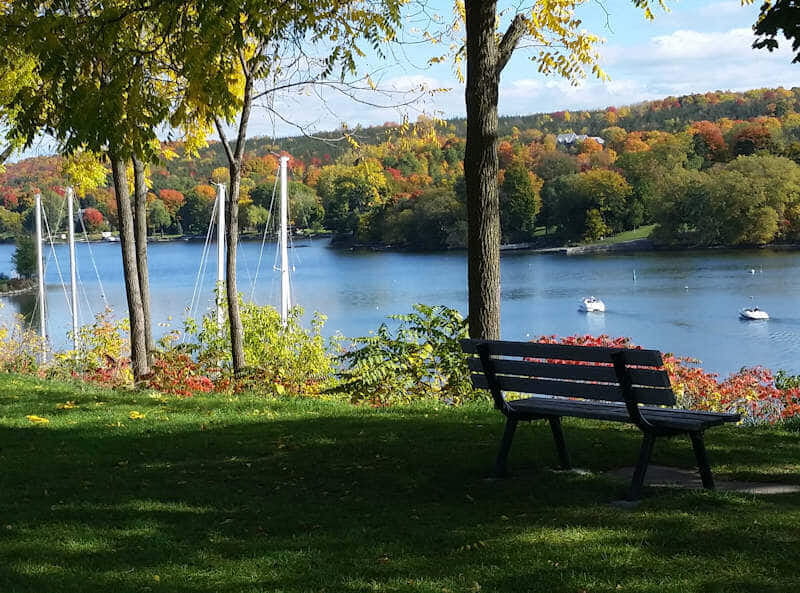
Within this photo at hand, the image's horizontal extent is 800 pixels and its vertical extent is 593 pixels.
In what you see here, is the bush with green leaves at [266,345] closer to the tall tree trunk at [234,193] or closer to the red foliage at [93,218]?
the tall tree trunk at [234,193]

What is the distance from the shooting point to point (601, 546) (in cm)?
400

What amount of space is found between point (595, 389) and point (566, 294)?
170ft

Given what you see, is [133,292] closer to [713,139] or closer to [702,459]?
[702,459]

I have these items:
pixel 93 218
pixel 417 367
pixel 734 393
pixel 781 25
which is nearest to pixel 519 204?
pixel 93 218

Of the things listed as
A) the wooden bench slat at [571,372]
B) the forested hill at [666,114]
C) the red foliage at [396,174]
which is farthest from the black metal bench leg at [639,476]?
the forested hill at [666,114]

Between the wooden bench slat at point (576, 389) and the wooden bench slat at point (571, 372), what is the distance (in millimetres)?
33

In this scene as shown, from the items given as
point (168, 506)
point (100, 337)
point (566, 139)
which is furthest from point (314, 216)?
Answer: point (168, 506)

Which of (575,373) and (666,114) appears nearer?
(575,373)

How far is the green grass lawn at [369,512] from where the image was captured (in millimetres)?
3742

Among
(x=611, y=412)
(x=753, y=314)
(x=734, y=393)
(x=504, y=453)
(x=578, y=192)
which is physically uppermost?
(x=578, y=192)

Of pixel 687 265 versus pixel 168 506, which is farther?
pixel 687 265

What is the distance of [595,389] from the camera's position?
5.08 metres

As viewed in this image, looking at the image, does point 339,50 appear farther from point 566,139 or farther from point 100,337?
point 566,139

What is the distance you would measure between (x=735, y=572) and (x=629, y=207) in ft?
310
